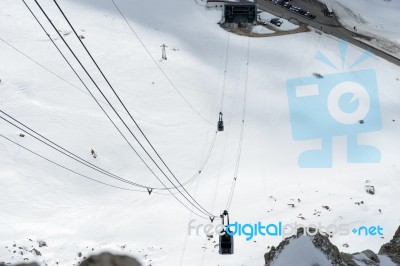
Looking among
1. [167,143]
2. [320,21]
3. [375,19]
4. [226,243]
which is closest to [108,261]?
[226,243]

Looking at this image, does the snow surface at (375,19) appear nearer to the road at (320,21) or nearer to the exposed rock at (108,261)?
the road at (320,21)

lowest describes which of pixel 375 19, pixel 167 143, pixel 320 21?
pixel 167 143

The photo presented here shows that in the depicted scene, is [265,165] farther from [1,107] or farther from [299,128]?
[1,107]
